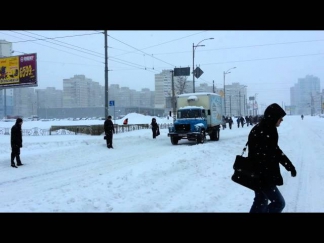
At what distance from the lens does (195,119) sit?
75.8 feet

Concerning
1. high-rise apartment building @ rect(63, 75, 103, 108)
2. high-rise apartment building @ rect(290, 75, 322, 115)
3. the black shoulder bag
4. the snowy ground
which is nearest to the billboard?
the snowy ground

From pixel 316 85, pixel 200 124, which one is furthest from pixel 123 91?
pixel 200 124

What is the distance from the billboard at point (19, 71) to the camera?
33.0 meters

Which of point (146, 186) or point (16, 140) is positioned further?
point (16, 140)

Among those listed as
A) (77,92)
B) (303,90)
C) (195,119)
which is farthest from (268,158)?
(77,92)

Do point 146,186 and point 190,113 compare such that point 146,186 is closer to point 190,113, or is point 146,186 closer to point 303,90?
point 190,113

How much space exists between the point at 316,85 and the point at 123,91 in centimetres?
9172

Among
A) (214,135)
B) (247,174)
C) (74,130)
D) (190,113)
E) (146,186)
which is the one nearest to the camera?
(247,174)

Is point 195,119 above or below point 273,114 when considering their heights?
below

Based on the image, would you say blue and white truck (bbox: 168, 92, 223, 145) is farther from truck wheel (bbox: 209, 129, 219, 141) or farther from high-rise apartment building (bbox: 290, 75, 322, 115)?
high-rise apartment building (bbox: 290, 75, 322, 115)

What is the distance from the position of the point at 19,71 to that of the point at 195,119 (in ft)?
64.3
